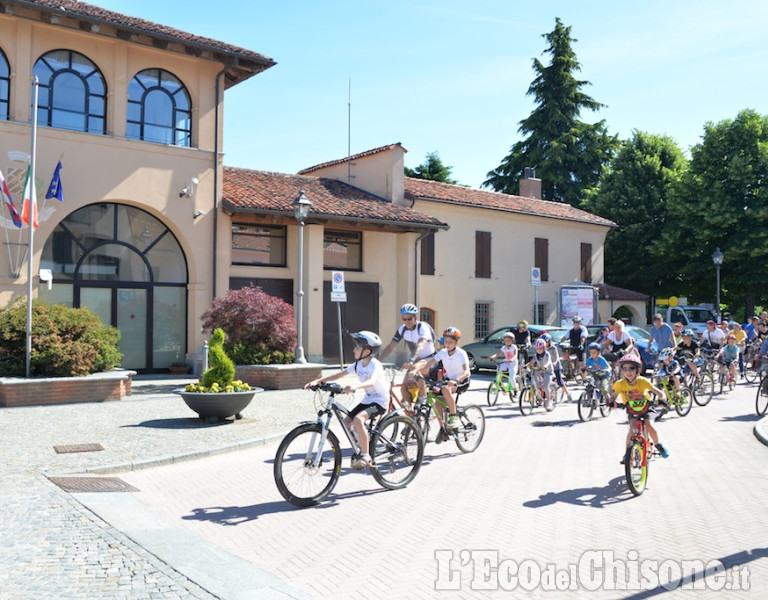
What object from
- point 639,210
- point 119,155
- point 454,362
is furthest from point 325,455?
point 639,210

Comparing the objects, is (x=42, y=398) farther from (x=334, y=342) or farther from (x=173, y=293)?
(x=334, y=342)

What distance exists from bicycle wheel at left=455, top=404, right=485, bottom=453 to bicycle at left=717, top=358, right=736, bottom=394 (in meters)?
9.62

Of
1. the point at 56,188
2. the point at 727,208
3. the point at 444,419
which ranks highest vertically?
the point at 727,208

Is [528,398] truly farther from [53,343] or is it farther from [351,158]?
[351,158]

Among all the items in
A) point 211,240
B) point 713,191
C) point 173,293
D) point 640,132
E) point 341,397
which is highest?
point 640,132

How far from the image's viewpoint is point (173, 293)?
791 inches

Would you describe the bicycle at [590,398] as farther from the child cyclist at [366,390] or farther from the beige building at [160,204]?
the beige building at [160,204]

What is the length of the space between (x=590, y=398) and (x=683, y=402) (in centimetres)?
186

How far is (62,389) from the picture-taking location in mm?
13461

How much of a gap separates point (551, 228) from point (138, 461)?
26547 mm

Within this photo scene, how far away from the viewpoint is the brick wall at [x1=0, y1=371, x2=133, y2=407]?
1293cm

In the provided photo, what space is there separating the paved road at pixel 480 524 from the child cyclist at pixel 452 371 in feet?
1.99

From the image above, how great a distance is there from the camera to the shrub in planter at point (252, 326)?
16.7m

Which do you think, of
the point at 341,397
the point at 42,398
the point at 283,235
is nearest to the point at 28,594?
the point at 42,398
